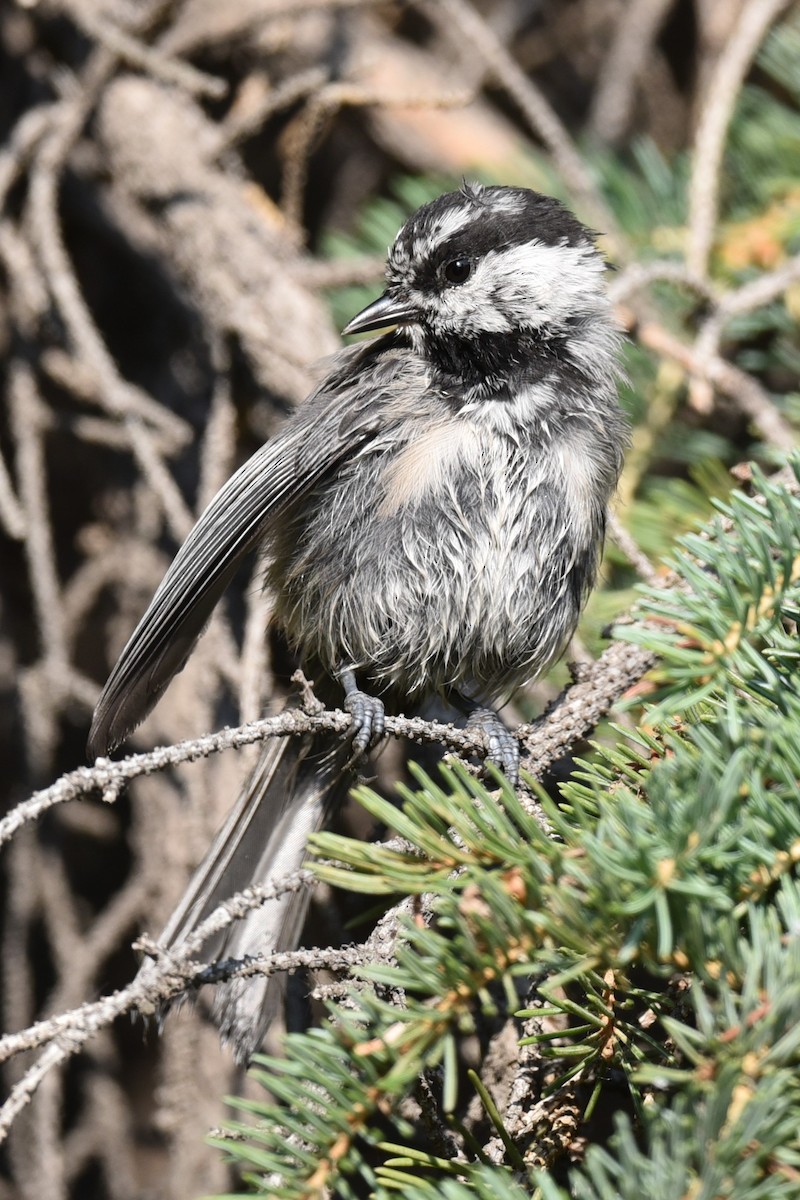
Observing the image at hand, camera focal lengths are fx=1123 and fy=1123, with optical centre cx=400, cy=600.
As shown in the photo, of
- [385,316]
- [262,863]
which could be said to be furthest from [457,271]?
[262,863]

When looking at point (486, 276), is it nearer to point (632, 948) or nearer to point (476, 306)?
point (476, 306)

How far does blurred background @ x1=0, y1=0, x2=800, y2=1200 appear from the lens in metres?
2.21

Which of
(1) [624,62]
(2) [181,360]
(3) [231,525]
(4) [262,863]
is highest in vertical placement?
(1) [624,62]

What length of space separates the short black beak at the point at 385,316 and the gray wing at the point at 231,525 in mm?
66

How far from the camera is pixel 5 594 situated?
2752 mm

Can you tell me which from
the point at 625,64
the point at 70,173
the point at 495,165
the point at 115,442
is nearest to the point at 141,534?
the point at 115,442

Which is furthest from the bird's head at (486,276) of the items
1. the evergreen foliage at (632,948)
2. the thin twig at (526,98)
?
the evergreen foliage at (632,948)

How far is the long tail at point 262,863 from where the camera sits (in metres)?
1.80

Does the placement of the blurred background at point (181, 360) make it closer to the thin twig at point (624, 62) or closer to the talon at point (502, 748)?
the thin twig at point (624, 62)

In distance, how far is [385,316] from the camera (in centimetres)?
214

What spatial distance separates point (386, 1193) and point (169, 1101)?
115 cm

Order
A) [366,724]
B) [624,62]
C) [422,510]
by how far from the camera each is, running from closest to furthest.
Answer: [366,724] < [422,510] < [624,62]

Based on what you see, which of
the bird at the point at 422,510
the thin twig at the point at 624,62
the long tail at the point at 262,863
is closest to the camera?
the long tail at the point at 262,863

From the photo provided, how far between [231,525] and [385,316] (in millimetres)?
542
